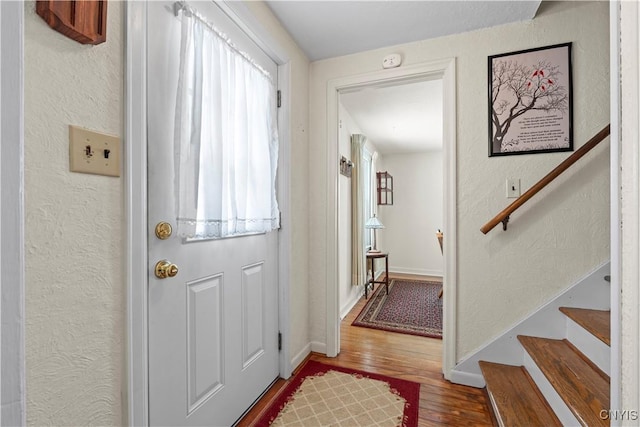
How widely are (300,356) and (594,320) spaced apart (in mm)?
1758

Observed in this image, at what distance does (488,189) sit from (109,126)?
2004 millimetres

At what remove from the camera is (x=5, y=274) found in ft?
1.89

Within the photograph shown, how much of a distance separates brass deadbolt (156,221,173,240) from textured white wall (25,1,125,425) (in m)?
0.14

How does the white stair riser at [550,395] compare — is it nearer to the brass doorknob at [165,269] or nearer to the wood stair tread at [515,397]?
the wood stair tread at [515,397]

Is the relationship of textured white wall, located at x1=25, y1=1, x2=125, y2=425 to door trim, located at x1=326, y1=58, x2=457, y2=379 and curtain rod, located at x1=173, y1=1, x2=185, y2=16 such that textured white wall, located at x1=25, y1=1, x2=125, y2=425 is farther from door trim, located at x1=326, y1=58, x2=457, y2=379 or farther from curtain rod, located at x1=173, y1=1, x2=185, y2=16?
door trim, located at x1=326, y1=58, x2=457, y2=379

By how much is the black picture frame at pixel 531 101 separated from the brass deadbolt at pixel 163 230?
189 centimetres

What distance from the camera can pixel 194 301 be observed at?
123 cm

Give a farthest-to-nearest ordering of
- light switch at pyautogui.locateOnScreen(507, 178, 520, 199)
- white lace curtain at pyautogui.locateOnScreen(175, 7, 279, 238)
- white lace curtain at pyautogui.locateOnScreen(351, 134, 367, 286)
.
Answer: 1. white lace curtain at pyautogui.locateOnScreen(351, 134, 367, 286)
2. light switch at pyautogui.locateOnScreen(507, 178, 520, 199)
3. white lace curtain at pyautogui.locateOnScreen(175, 7, 279, 238)

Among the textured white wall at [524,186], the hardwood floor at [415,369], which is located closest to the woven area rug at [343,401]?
the hardwood floor at [415,369]

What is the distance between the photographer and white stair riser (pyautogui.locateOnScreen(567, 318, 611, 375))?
1.32 m

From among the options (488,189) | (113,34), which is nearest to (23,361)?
(113,34)

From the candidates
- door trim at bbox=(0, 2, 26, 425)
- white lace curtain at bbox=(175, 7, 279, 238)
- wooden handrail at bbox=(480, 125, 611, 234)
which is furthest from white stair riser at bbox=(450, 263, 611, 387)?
door trim at bbox=(0, 2, 26, 425)

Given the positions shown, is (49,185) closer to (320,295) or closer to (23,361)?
(23,361)

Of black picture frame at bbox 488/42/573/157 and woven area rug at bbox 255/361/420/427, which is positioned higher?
black picture frame at bbox 488/42/573/157
